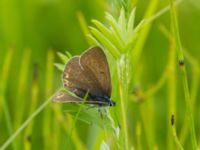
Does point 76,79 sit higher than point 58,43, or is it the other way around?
point 58,43

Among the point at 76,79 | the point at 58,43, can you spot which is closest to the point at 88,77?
the point at 76,79

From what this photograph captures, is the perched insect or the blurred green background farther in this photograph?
the blurred green background

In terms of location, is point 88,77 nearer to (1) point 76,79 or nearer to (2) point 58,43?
(1) point 76,79

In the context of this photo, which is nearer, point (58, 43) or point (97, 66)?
point (97, 66)

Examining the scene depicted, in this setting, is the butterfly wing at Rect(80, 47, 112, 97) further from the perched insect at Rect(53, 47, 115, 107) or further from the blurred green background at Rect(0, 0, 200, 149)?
the blurred green background at Rect(0, 0, 200, 149)

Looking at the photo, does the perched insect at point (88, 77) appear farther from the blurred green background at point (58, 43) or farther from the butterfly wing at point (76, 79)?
the blurred green background at point (58, 43)

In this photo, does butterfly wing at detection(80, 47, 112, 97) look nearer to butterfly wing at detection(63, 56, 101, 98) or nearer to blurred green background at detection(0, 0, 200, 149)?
butterfly wing at detection(63, 56, 101, 98)

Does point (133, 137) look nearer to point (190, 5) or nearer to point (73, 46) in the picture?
point (73, 46)

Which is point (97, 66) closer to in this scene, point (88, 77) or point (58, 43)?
point (88, 77)

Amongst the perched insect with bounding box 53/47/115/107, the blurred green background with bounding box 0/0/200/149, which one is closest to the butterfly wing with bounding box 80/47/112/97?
the perched insect with bounding box 53/47/115/107
